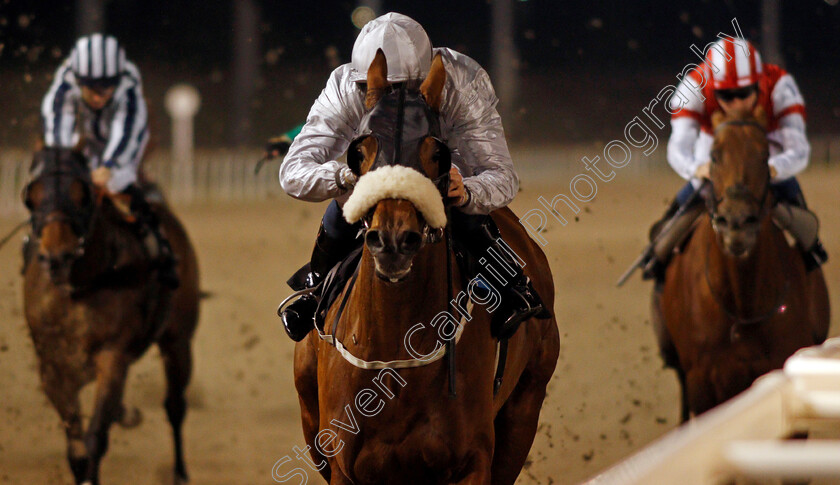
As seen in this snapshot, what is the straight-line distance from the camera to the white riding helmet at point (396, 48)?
9.58 feet

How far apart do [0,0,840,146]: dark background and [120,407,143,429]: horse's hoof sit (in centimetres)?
1500

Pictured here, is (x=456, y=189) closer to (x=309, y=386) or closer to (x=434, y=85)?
(x=434, y=85)

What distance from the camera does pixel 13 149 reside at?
64.4ft

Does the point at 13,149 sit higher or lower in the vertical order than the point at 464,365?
lower

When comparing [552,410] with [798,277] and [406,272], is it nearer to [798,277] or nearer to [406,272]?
[798,277]

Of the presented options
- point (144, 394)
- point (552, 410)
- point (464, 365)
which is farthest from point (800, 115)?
point (144, 394)

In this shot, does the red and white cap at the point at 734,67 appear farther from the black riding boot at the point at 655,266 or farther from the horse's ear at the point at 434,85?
the horse's ear at the point at 434,85

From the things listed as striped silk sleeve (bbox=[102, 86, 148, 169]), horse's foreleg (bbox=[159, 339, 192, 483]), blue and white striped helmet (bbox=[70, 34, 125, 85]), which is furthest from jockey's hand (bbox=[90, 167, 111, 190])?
horse's foreleg (bbox=[159, 339, 192, 483])

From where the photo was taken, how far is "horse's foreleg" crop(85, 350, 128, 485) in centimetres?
473

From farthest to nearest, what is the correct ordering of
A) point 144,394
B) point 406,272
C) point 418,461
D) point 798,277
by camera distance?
point 144,394 < point 798,277 < point 418,461 < point 406,272

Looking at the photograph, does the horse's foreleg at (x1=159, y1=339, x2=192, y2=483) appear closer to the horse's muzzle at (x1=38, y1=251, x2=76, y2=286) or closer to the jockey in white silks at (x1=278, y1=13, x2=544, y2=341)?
the horse's muzzle at (x1=38, y1=251, x2=76, y2=286)

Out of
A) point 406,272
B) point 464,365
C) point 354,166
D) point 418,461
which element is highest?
point 354,166

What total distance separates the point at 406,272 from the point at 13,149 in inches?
735

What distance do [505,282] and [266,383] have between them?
444cm
